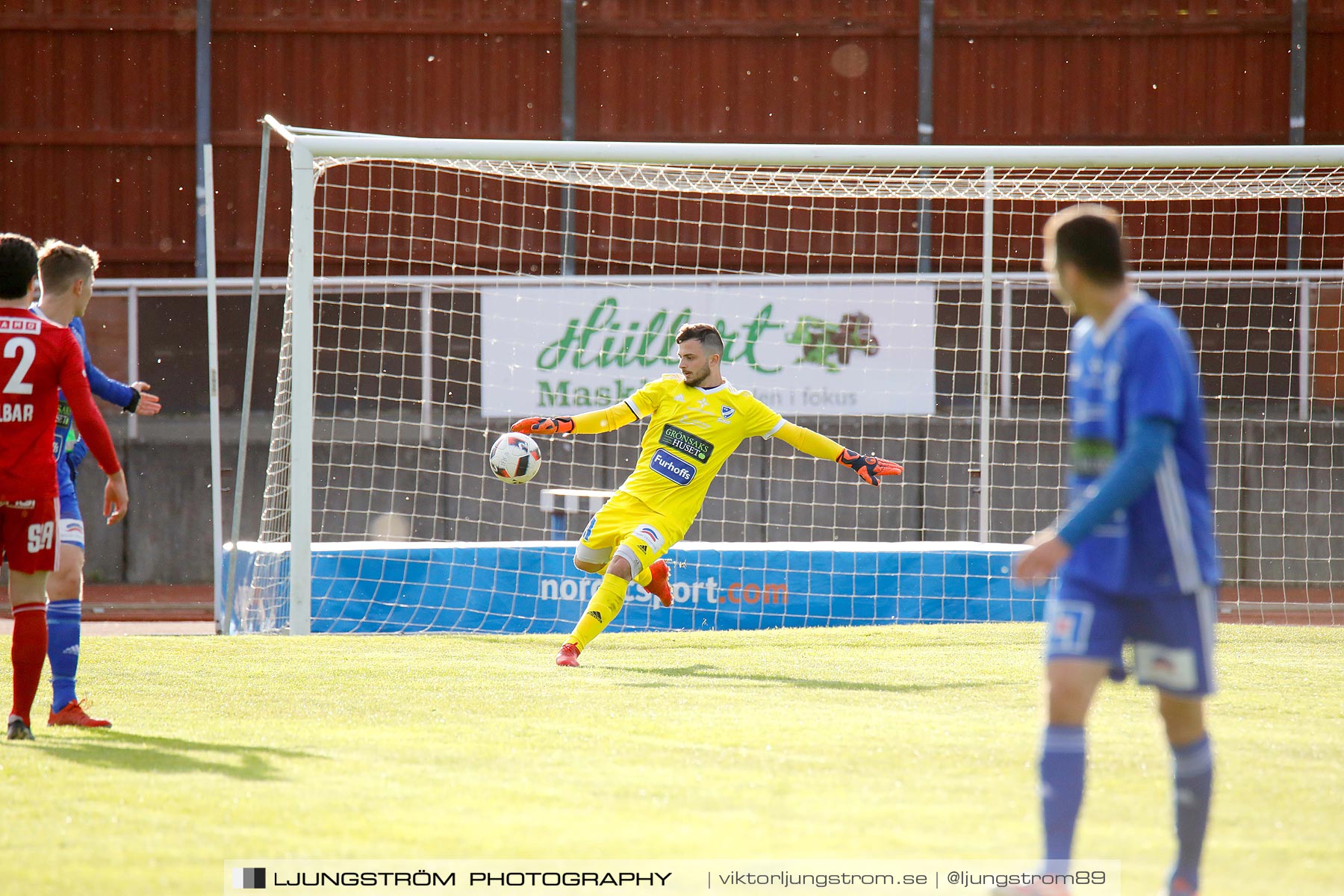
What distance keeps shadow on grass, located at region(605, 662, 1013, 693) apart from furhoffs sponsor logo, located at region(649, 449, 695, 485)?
1254mm

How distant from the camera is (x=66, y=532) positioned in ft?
18.3

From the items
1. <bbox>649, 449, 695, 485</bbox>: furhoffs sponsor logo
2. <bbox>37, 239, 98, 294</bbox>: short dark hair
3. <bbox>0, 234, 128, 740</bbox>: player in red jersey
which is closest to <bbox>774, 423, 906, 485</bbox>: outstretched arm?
<bbox>649, 449, 695, 485</bbox>: furhoffs sponsor logo

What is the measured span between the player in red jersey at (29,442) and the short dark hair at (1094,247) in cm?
334

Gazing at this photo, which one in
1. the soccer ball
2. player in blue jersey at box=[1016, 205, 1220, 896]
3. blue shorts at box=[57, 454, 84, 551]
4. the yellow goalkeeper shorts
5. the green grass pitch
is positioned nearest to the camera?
player in blue jersey at box=[1016, 205, 1220, 896]

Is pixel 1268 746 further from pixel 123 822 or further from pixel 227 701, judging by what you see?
pixel 227 701

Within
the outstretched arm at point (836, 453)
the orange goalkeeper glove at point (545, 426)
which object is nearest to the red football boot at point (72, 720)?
the orange goalkeeper glove at point (545, 426)

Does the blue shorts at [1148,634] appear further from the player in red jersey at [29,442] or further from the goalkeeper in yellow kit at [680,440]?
the goalkeeper in yellow kit at [680,440]

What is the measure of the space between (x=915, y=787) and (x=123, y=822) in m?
2.26

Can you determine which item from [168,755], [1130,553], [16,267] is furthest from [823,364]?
[1130,553]

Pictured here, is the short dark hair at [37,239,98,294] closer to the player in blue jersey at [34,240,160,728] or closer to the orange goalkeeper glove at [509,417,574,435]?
the player in blue jersey at [34,240,160,728]

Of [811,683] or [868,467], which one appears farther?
[868,467]

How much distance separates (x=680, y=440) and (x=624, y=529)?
620mm

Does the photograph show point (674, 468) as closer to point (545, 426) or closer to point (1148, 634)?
point (545, 426)

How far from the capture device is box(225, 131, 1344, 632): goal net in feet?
41.4
